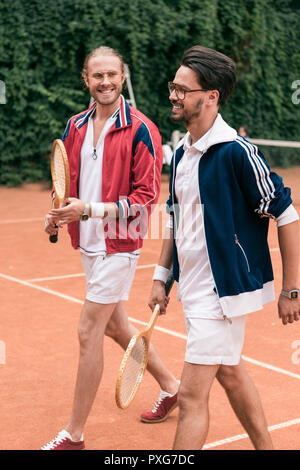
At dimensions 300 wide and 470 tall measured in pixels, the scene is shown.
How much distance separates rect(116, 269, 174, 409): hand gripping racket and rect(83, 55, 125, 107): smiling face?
40.9 inches

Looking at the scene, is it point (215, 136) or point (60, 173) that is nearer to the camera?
point (215, 136)

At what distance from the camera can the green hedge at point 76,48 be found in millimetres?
16484

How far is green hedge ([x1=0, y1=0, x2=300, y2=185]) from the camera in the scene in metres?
16.5

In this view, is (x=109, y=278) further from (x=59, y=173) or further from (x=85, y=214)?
(x=59, y=173)

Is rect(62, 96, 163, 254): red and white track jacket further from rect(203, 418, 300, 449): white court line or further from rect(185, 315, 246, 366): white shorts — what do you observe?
rect(203, 418, 300, 449): white court line

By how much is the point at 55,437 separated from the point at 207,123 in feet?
6.39

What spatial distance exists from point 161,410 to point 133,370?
930 millimetres

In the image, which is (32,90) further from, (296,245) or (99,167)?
(296,245)

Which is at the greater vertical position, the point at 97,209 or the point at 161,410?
the point at 97,209

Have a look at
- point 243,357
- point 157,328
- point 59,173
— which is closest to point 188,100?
point 59,173

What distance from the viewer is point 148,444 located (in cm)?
409

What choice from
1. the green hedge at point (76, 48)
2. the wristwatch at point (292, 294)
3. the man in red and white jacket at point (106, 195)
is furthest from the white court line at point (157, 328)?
the green hedge at point (76, 48)

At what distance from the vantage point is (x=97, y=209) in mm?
3756


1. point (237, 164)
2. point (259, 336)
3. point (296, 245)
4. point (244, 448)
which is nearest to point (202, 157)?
point (237, 164)
